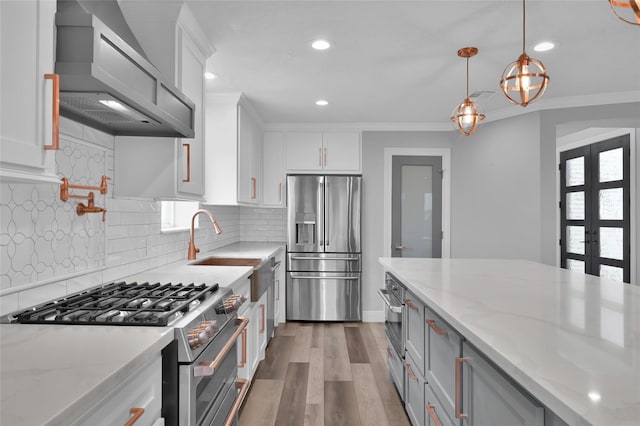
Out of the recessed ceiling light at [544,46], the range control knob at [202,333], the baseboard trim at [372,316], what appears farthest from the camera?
the baseboard trim at [372,316]

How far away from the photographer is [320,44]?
2.71 m

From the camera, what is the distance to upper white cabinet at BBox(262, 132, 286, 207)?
5.01 metres

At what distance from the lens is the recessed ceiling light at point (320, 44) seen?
2671 millimetres

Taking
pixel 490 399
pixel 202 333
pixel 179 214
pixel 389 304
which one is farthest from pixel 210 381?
pixel 179 214

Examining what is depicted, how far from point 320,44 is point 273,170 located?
Result: 2489 mm

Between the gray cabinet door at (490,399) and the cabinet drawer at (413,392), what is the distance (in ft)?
2.21

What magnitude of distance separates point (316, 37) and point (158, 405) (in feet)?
7.59

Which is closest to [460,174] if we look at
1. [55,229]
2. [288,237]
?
[288,237]

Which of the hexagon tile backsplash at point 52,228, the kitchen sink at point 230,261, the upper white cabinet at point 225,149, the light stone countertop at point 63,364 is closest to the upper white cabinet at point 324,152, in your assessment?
the upper white cabinet at point 225,149

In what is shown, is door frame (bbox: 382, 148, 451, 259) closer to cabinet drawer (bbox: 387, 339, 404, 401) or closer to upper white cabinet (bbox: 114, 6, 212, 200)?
cabinet drawer (bbox: 387, 339, 404, 401)

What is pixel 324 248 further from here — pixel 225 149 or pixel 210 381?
pixel 210 381

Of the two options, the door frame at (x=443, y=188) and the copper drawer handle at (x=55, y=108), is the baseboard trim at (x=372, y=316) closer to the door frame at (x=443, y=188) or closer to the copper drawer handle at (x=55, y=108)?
the door frame at (x=443, y=188)

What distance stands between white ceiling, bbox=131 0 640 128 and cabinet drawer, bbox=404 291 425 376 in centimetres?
169

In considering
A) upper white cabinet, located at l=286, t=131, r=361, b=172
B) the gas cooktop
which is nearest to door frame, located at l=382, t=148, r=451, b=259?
upper white cabinet, located at l=286, t=131, r=361, b=172
